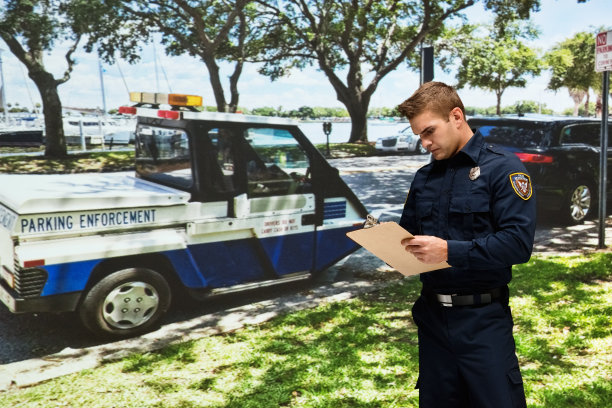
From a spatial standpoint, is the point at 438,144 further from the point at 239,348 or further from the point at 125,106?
the point at 125,106

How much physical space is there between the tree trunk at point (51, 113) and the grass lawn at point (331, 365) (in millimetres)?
13575

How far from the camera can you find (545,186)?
8.59 metres

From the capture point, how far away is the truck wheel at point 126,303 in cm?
429

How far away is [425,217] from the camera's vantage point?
2152mm

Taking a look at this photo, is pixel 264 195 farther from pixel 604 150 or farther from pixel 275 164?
pixel 604 150

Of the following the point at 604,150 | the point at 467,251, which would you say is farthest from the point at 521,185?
the point at 604,150

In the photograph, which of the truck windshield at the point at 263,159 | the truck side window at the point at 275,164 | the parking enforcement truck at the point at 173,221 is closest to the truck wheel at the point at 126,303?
the parking enforcement truck at the point at 173,221

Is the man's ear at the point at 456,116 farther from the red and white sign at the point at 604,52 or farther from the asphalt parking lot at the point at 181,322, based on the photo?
the red and white sign at the point at 604,52

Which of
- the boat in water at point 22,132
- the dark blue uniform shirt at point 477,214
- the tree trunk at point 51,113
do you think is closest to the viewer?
the dark blue uniform shirt at point 477,214

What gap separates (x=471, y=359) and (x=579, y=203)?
26.4ft

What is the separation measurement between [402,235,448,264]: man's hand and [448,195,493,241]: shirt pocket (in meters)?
0.15

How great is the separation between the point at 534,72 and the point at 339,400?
43007mm

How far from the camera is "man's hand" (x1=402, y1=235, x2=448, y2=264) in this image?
1895 millimetres

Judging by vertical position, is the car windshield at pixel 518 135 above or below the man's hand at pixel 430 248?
above
